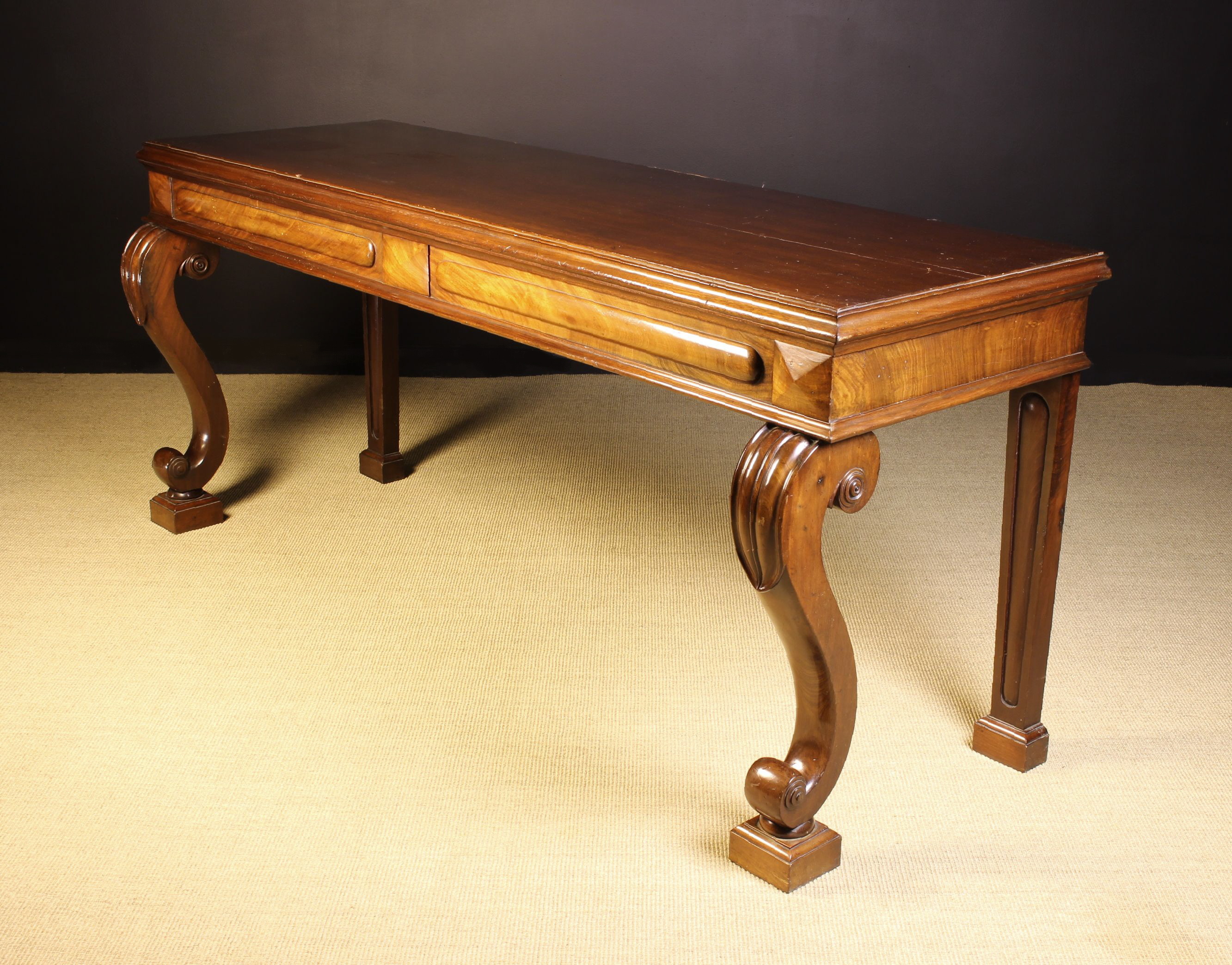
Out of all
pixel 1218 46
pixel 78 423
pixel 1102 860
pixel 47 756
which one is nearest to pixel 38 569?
pixel 47 756

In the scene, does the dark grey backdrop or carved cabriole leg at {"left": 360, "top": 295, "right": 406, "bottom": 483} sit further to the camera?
the dark grey backdrop

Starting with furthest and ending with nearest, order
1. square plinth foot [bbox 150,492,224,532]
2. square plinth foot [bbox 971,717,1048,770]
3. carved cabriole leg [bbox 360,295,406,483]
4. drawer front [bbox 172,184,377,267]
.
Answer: carved cabriole leg [bbox 360,295,406,483]
square plinth foot [bbox 150,492,224,532]
drawer front [bbox 172,184,377,267]
square plinth foot [bbox 971,717,1048,770]

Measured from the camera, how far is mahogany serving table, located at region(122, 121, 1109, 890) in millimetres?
1763

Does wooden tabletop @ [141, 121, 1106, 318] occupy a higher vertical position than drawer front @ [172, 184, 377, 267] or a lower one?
higher

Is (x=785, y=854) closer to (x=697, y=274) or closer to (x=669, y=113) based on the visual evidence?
(x=697, y=274)

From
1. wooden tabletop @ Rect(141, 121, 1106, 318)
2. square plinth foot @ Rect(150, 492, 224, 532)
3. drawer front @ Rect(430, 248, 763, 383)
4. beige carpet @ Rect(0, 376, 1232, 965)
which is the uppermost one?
wooden tabletop @ Rect(141, 121, 1106, 318)

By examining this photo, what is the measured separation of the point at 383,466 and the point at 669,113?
1.65 meters

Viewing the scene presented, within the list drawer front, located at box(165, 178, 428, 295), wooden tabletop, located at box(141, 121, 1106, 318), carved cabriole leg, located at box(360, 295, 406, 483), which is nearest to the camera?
wooden tabletop, located at box(141, 121, 1106, 318)

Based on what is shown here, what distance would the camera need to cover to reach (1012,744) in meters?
2.30

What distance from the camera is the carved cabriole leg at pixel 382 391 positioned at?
11.1 feet

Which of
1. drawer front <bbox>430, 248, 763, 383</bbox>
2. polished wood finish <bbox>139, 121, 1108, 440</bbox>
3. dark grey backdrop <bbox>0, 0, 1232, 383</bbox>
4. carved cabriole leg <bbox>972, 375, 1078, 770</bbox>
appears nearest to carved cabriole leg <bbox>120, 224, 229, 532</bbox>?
polished wood finish <bbox>139, 121, 1108, 440</bbox>

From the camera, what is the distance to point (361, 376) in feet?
14.8

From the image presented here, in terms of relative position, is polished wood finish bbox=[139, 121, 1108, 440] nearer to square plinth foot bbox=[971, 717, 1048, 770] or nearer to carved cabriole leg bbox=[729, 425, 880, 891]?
carved cabriole leg bbox=[729, 425, 880, 891]

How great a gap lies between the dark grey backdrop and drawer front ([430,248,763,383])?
2.28 m
